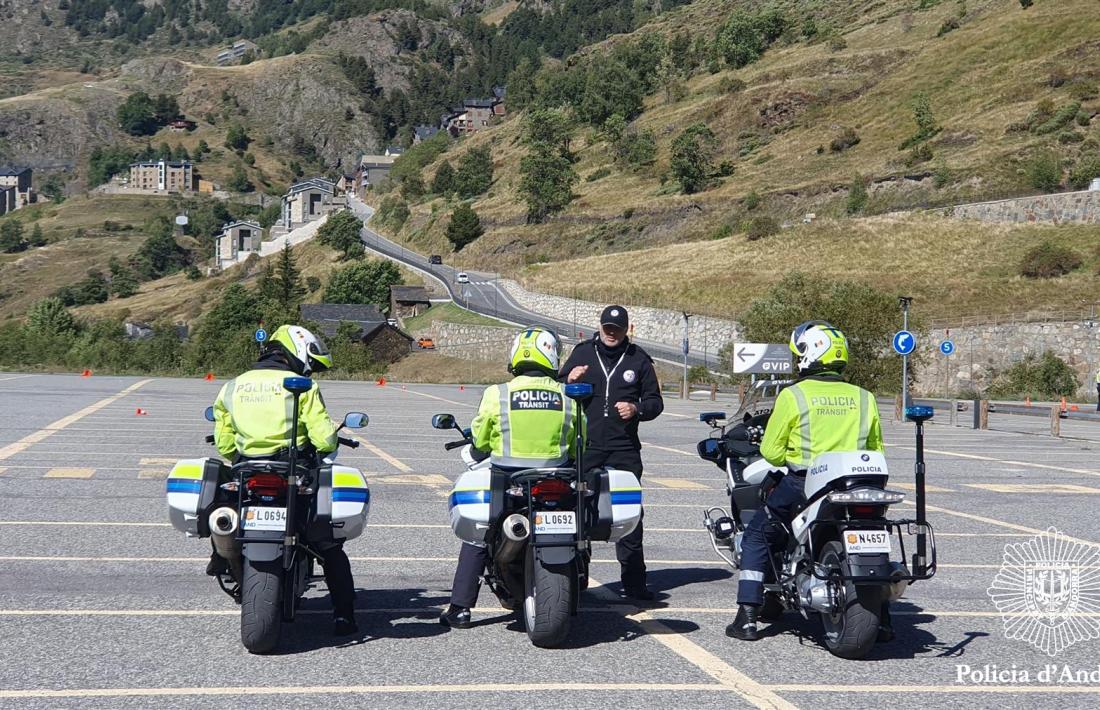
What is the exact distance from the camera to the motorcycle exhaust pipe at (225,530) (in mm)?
6699

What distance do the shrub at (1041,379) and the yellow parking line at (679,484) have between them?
43728 millimetres

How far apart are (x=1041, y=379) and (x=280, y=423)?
55.6 meters

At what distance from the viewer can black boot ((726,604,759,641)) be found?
729cm

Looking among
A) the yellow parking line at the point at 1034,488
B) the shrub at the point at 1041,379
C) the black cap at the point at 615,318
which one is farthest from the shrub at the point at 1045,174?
the black cap at the point at 615,318

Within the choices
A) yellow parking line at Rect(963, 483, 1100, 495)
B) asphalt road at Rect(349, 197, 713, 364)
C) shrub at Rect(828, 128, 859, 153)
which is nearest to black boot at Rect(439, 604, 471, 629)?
yellow parking line at Rect(963, 483, 1100, 495)

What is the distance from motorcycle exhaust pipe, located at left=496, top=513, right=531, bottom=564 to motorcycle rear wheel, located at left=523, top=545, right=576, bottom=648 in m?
0.09

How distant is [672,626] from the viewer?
25.3 ft

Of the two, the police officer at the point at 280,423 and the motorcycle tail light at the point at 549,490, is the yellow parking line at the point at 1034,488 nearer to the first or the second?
the motorcycle tail light at the point at 549,490

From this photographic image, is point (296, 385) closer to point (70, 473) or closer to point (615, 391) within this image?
point (615, 391)

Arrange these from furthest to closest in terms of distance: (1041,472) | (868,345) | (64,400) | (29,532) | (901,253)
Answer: (901,253)
(868,345)
(64,400)
(1041,472)
(29,532)

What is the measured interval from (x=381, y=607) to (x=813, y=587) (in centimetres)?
294

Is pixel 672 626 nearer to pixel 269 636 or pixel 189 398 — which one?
pixel 269 636

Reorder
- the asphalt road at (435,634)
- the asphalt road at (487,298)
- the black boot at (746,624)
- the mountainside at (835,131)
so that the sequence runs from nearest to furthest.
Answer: the asphalt road at (435,634), the black boot at (746,624), the asphalt road at (487,298), the mountainside at (835,131)

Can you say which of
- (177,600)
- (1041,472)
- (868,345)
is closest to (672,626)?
(177,600)
